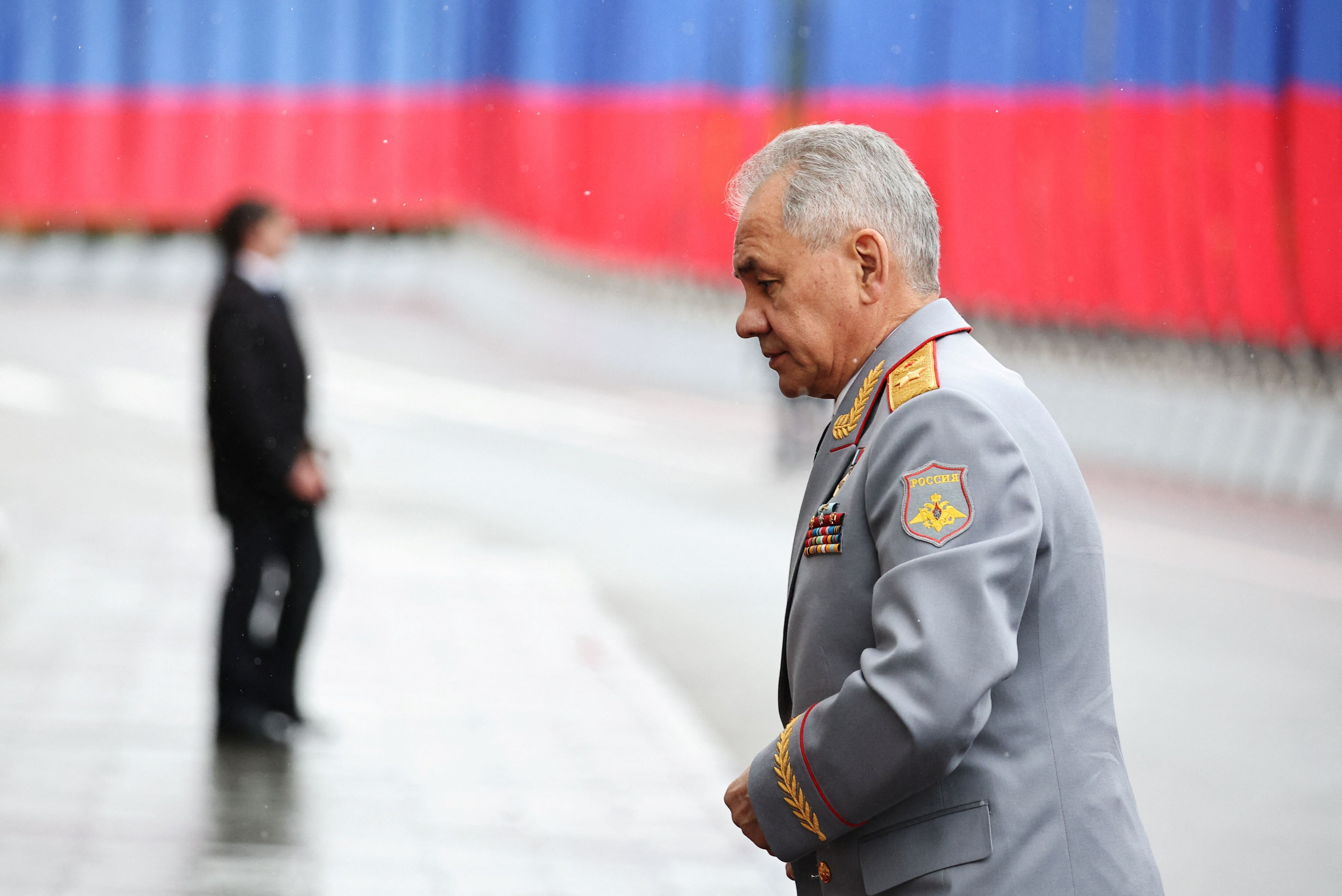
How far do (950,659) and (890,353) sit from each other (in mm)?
347

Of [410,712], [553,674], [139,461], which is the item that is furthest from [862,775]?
[139,461]

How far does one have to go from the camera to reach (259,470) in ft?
14.3

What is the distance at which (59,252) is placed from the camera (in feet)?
57.6

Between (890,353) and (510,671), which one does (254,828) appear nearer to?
(510,671)

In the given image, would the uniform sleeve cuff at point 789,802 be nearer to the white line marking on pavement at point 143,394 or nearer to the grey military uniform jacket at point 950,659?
the grey military uniform jacket at point 950,659

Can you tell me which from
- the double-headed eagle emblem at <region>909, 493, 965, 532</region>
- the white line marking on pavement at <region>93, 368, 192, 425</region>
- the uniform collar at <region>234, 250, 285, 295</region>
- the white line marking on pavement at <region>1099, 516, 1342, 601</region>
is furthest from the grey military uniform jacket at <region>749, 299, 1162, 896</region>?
the white line marking on pavement at <region>93, 368, 192, 425</region>

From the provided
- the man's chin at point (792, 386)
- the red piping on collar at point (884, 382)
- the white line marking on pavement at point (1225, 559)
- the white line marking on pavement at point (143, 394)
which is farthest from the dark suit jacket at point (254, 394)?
the white line marking on pavement at point (143, 394)

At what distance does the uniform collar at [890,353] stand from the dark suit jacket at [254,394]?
2.99 m

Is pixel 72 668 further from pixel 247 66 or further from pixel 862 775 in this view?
pixel 247 66

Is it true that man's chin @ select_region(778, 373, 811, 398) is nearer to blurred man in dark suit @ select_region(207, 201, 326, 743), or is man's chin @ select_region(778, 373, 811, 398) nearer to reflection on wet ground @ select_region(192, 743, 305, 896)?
reflection on wet ground @ select_region(192, 743, 305, 896)

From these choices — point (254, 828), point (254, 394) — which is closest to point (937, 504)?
point (254, 828)

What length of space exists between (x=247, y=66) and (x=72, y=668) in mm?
14028

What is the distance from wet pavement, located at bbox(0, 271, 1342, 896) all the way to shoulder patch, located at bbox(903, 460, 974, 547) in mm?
2393

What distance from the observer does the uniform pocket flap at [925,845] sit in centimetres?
148
